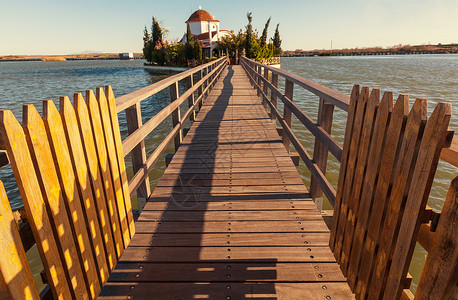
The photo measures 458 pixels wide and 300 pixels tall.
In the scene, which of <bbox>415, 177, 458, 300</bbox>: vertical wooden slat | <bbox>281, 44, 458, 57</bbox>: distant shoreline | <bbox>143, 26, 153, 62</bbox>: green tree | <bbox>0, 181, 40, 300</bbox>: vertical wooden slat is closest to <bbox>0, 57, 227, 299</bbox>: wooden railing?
<bbox>0, 181, 40, 300</bbox>: vertical wooden slat

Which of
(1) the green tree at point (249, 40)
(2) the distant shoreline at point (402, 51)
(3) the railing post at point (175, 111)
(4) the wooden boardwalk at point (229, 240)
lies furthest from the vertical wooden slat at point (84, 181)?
(2) the distant shoreline at point (402, 51)

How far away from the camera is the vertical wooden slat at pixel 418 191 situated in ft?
3.42

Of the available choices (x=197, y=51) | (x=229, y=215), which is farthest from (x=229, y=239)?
(x=197, y=51)

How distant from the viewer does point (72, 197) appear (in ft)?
4.89

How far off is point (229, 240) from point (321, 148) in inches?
57.2

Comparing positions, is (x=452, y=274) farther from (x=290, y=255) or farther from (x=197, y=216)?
(x=197, y=216)

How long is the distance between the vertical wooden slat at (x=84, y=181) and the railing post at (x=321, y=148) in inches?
87.5

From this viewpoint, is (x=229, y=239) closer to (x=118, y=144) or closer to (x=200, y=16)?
(x=118, y=144)

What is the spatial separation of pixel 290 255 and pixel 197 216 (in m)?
1.01

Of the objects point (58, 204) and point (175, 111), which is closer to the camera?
point (58, 204)

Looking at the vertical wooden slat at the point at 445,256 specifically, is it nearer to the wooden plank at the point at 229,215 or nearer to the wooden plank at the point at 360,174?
the wooden plank at the point at 360,174

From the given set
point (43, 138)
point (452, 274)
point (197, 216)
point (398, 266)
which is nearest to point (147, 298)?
point (197, 216)

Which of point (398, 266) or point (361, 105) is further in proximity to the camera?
point (361, 105)

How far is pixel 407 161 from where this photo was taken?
1.23 meters
